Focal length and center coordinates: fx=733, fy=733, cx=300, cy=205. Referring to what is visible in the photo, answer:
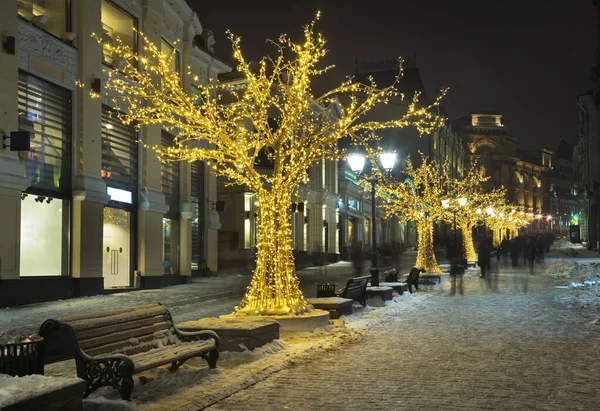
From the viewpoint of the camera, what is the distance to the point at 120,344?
786 cm

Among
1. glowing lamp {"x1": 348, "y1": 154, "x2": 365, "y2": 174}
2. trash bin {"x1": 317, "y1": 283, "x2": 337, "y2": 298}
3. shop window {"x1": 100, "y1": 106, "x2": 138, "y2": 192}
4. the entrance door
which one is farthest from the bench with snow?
the entrance door

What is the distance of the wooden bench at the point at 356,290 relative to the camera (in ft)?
56.0

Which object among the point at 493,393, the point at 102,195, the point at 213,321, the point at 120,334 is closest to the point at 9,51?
the point at 102,195

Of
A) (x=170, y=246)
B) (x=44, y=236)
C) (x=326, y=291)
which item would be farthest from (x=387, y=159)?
(x=170, y=246)

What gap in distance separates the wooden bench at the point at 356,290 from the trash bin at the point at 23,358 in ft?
35.6

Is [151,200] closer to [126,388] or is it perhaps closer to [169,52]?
[169,52]

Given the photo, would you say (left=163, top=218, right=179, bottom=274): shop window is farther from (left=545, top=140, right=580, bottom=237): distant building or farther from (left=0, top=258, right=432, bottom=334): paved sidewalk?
(left=545, top=140, right=580, bottom=237): distant building

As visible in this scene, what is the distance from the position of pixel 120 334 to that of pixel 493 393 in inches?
158

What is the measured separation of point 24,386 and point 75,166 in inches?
690

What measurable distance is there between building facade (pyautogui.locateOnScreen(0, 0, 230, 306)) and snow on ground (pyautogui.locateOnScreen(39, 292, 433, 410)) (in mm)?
10064

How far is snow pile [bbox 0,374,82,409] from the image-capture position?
17.0ft

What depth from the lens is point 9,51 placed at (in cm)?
1878

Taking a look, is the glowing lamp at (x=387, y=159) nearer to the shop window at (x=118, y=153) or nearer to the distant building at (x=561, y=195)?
the shop window at (x=118, y=153)

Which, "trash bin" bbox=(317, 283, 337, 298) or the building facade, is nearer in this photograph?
"trash bin" bbox=(317, 283, 337, 298)
